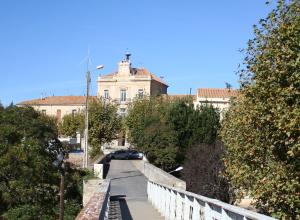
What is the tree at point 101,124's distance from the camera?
217 feet

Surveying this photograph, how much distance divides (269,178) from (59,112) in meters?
100

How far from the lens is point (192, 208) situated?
12109 millimetres

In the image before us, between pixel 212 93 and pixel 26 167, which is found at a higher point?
pixel 212 93

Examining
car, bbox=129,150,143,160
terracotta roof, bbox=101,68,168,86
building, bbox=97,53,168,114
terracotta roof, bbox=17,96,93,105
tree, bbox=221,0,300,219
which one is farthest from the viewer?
terracotta roof, bbox=17,96,93,105

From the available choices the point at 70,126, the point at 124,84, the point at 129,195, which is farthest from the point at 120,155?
the point at 129,195

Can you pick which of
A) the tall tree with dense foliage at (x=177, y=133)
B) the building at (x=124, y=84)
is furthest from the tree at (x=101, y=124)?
the building at (x=124, y=84)

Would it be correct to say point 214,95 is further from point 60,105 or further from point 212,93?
point 60,105

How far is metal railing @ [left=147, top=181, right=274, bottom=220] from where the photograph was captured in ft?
23.6

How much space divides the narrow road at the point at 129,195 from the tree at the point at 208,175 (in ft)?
9.23

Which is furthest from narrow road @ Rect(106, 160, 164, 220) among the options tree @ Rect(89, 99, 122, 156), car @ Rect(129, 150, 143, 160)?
tree @ Rect(89, 99, 122, 156)

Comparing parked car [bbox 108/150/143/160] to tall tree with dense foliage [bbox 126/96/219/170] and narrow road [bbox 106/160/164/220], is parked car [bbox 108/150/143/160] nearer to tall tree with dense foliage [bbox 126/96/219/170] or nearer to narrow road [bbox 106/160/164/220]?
narrow road [bbox 106/160/164/220]

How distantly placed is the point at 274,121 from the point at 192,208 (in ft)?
9.05

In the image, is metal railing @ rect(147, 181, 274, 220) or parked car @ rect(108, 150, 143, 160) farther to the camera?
parked car @ rect(108, 150, 143, 160)

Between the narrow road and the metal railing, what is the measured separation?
0.72 m
